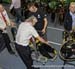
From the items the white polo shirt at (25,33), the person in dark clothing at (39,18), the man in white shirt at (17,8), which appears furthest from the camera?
the man in white shirt at (17,8)

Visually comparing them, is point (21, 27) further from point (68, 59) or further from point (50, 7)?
point (50, 7)

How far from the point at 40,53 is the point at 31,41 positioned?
0.43 meters

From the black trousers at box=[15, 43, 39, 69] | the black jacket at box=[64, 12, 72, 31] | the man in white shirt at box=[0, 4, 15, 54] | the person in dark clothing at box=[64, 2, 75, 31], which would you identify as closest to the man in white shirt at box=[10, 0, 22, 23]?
the man in white shirt at box=[0, 4, 15, 54]

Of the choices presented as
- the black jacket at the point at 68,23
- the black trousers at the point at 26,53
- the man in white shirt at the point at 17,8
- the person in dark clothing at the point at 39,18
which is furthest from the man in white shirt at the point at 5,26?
the man in white shirt at the point at 17,8

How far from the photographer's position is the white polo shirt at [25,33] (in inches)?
306

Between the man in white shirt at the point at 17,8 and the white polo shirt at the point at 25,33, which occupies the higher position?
the white polo shirt at the point at 25,33

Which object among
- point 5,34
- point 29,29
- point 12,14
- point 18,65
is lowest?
point 12,14

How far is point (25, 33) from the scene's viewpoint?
7828mm

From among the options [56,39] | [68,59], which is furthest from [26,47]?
[56,39]

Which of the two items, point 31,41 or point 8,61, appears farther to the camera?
point 8,61

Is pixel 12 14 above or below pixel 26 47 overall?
below

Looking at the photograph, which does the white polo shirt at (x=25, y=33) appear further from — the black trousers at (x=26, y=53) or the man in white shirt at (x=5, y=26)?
the man in white shirt at (x=5, y=26)

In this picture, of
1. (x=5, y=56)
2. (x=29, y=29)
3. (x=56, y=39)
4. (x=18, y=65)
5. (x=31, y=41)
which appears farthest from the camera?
(x=56, y=39)

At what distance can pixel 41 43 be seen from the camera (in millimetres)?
8117
